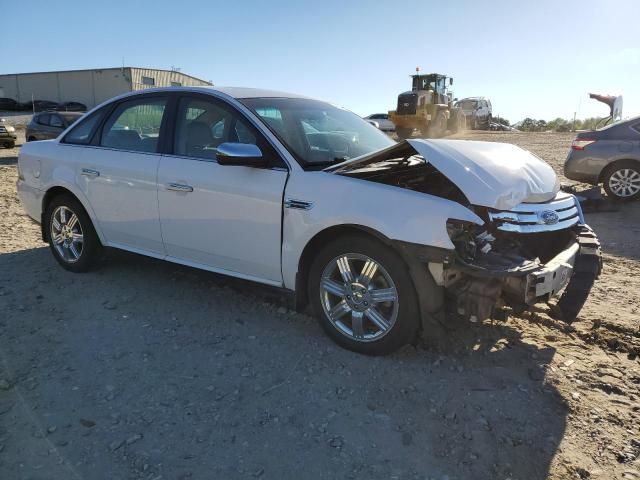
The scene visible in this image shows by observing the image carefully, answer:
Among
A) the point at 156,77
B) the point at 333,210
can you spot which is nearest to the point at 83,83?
the point at 156,77

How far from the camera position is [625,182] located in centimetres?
847

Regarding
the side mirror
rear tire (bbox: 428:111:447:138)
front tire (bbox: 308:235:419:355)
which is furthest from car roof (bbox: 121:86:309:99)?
rear tire (bbox: 428:111:447:138)

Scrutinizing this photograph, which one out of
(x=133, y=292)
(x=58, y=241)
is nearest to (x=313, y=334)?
(x=133, y=292)

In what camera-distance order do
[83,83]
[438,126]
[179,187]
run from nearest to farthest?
[179,187] → [438,126] → [83,83]

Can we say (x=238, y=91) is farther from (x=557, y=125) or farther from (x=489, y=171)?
(x=557, y=125)

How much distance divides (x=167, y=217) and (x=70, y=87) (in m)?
57.3

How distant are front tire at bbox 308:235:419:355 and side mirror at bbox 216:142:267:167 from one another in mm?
785

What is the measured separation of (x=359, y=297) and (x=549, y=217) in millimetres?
1383

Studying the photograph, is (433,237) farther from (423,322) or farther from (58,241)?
(58,241)

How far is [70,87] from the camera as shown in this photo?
53688mm

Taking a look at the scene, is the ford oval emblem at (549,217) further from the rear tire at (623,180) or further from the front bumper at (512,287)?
the rear tire at (623,180)

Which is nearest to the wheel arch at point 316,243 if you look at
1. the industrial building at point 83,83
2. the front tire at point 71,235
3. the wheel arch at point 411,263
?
the wheel arch at point 411,263

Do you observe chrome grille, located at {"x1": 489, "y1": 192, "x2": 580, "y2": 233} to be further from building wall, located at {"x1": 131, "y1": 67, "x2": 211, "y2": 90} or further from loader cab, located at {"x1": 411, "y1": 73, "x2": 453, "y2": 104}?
building wall, located at {"x1": 131, "y1": 67, "x2": 211, "y2": 90}

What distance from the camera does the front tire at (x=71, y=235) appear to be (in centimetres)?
492
